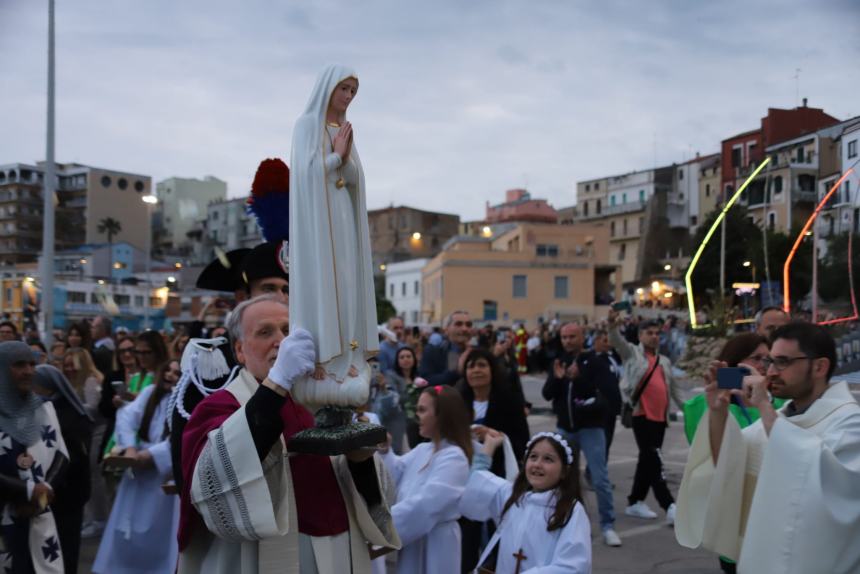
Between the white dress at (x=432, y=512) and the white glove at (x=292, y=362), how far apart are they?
8.96ft

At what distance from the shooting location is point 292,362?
8.65 ft

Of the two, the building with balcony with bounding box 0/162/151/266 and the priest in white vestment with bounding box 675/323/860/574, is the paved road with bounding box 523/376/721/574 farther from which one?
the building with balcony with bounding box 0/162/151/266

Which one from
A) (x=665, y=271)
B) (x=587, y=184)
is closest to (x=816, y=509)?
(x=665, y=271)

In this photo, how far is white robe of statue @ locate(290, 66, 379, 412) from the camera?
2.75 m

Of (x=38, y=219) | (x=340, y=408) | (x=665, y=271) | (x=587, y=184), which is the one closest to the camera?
(x=340, y=408)

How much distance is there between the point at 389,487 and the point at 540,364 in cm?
2379

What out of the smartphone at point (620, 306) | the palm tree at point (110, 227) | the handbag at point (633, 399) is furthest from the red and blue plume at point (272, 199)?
the palm tree at point (110, 227)

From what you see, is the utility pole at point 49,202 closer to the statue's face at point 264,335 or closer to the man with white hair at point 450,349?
the man with white hair at point 450,349

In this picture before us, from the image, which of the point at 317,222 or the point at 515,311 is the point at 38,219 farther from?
the point at 317,222

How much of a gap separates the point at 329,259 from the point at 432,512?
2.80 metres

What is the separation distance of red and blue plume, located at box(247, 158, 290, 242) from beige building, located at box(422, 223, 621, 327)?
4604cm

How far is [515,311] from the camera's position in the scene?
170ft

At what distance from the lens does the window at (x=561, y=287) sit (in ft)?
171

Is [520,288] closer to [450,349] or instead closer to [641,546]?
[450,349]
